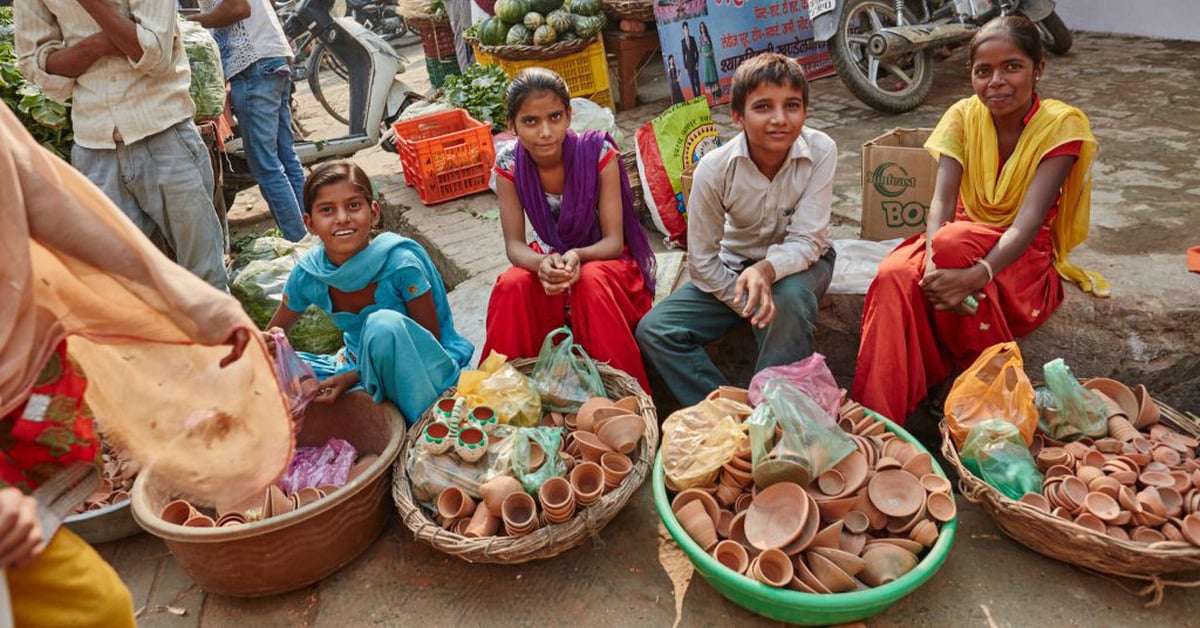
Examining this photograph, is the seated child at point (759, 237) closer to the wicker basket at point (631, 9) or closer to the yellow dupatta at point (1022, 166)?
the yellow dupatta at point (1022, 166)

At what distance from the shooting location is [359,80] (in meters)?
6.05

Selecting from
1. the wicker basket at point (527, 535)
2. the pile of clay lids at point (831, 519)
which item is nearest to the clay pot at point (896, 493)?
the pile of clay lids at point (831, 519)

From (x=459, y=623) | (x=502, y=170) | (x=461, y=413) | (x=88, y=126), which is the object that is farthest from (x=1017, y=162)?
(x=88, y=126)

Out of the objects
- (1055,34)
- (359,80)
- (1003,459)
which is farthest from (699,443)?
(1055,34)

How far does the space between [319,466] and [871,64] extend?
4415 mm

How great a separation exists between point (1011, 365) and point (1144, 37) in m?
5.26

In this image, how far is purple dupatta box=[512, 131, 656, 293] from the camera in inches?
111

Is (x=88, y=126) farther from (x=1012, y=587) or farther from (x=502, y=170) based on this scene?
(x=1012, y=587)

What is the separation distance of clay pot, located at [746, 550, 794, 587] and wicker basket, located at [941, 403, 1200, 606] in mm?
Answer: 603

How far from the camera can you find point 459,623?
2.19 metres

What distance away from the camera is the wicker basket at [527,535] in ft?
6.88

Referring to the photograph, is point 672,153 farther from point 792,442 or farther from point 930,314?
point 792,442

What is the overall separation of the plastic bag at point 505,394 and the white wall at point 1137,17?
5873 mm

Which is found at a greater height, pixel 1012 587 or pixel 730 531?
pixel 730 531
